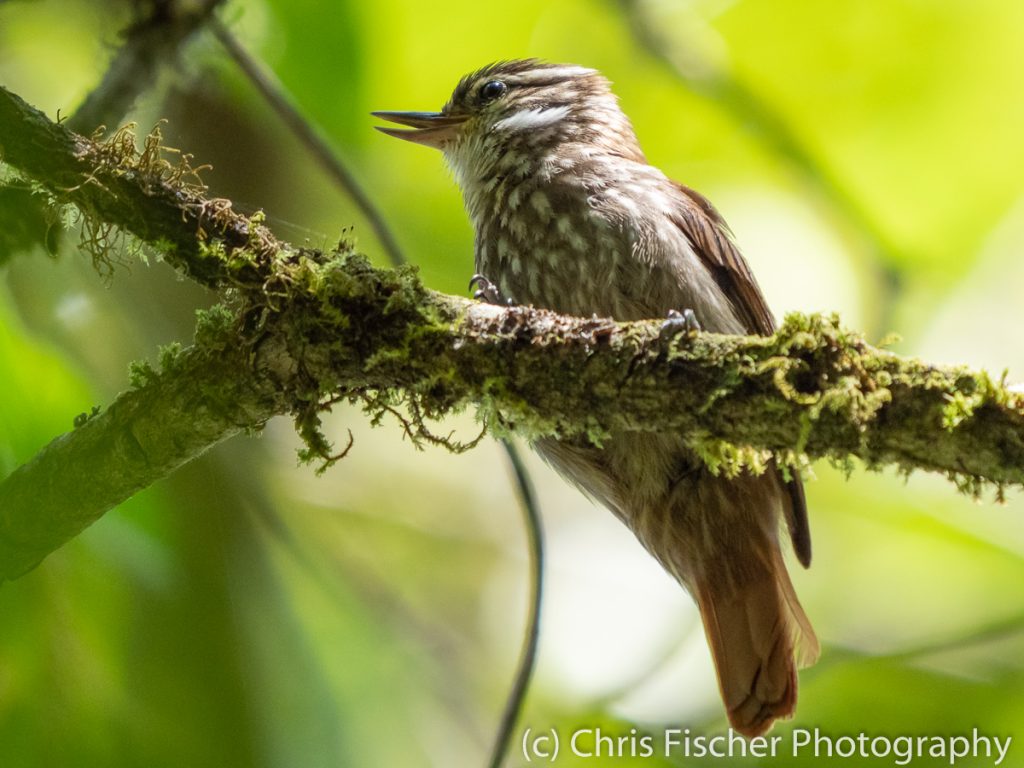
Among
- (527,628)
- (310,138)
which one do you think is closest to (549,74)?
(310,138)

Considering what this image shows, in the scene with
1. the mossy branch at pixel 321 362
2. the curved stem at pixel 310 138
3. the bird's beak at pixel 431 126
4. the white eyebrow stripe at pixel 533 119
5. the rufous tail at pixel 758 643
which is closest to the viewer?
the mossy branch at pixel 321 362

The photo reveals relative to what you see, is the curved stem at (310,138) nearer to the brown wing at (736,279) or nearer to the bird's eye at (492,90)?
the bird's eye at (492,90)

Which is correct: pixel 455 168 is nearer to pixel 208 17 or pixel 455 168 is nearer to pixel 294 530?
pixel 208 17

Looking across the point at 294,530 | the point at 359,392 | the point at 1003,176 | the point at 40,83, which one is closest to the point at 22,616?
the point at 359,392

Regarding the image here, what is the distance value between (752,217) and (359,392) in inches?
110

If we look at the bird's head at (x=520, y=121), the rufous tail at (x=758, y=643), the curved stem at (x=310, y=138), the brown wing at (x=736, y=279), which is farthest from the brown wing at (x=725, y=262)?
the curved stem at (x=310, y=138)

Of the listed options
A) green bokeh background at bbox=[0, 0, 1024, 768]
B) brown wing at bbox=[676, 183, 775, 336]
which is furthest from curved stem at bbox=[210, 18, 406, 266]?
brown wing at bbox=[676, 183, 775, 336]

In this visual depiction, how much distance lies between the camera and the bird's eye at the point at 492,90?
3537 mm

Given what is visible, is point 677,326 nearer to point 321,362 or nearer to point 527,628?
point 321,362

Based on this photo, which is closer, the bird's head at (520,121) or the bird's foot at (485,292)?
the bird's foot at (485,292)

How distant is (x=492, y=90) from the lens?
356 centimetres

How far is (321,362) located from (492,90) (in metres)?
1.83

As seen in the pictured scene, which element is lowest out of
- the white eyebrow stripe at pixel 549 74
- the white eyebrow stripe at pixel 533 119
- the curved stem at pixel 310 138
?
the curved stem at pixel 310 138

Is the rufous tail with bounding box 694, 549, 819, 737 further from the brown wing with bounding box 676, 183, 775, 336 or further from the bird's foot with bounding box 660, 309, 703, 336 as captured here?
the bird's foot with bounding box 660, 309, 703, 336
